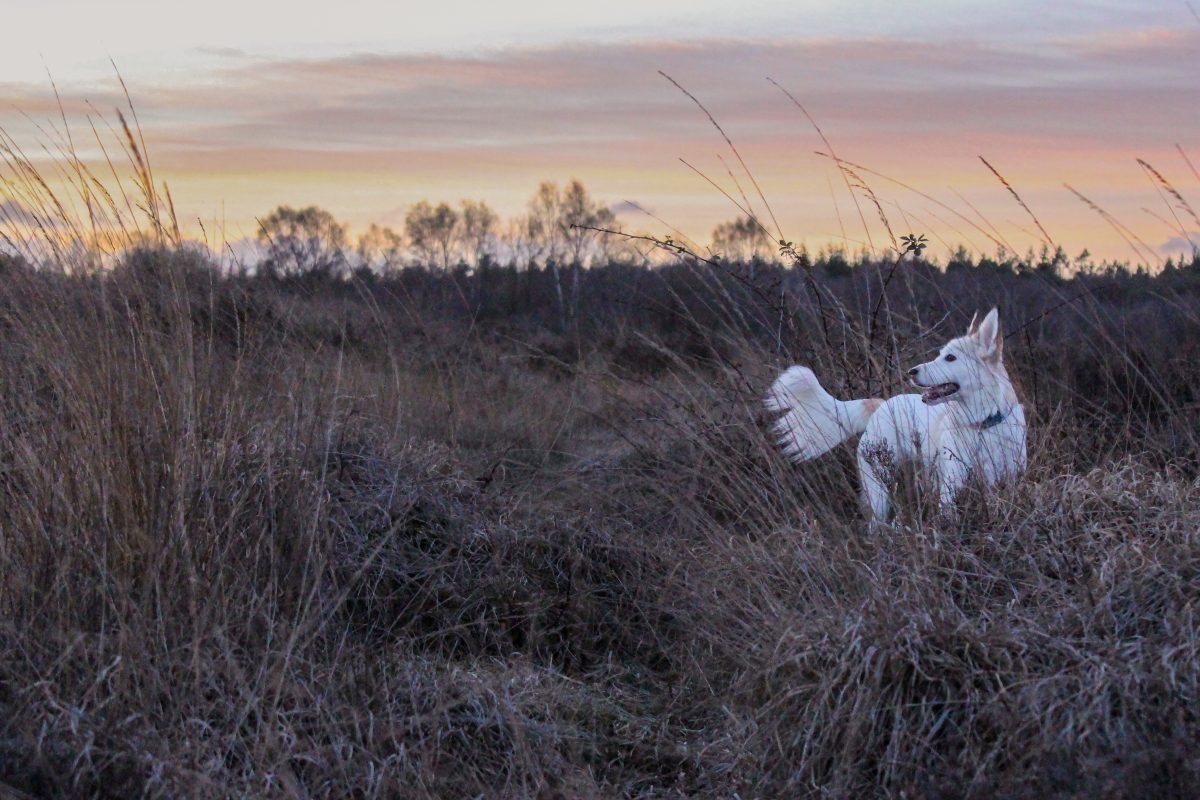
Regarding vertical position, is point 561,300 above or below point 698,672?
below

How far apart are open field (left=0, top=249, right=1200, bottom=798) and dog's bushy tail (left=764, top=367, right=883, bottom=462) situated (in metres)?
0.17

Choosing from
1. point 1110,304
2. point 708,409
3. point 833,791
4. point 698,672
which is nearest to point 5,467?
point 698,672

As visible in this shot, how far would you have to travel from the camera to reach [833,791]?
3062mm

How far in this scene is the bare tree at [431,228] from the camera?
2461cm

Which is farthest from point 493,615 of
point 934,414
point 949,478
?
point 934,414

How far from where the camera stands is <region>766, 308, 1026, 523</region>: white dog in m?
4.90

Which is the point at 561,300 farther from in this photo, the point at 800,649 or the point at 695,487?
the point at 800,649

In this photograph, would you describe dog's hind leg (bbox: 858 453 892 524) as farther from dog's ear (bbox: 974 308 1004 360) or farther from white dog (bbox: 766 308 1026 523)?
dog's ear (bbox: 974 308 1004 360)

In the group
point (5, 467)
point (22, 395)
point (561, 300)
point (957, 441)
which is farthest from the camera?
point (561, 300)

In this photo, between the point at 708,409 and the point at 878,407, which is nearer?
the point at 878,407

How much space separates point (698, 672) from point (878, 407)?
183 cm

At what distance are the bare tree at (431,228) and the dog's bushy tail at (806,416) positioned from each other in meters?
Answer: 19.5

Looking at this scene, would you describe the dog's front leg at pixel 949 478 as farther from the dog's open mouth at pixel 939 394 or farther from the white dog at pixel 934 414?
the dog's open mouth at pixel 939 394

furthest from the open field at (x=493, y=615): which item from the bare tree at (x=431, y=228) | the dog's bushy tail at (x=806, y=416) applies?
the bare tree at (x=431, y=228)
